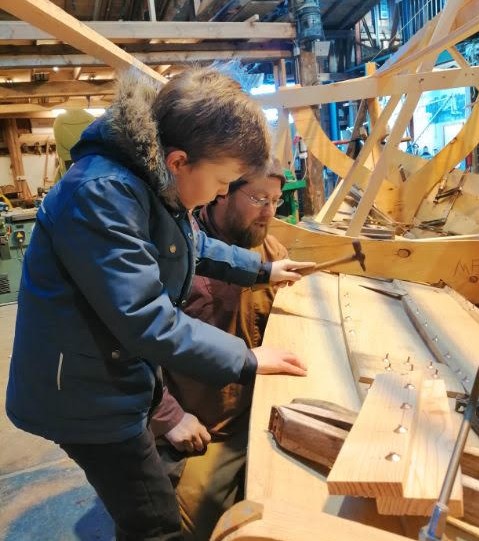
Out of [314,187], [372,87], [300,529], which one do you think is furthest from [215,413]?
[314,187]

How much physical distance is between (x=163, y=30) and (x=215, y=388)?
4740 millimetres

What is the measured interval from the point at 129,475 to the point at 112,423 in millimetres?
204

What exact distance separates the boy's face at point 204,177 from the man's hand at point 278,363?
1.51 ft

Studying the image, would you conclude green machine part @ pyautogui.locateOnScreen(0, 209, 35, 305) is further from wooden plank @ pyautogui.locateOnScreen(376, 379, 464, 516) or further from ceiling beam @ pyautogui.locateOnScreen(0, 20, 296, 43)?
wooden plank @ pyautogui.locateOnScreen(376, 379, 464, 516)

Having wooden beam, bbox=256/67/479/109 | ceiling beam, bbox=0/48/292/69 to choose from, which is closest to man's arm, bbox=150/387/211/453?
wooden beam, bbox=256/67/479/109

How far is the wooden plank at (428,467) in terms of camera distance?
689 millimetres

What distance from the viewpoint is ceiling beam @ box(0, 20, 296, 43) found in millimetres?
→ 4668

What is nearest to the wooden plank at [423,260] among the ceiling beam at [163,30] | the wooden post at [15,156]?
the ceiling beam at [163,30]

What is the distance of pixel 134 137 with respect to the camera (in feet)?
3.67

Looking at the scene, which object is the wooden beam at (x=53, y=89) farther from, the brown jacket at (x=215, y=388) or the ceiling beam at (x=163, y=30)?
the brown jacket at (x=215, y=388)

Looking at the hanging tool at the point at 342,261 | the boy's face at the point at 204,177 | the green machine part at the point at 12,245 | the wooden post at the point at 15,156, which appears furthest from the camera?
the wooden post at the point at 15,156

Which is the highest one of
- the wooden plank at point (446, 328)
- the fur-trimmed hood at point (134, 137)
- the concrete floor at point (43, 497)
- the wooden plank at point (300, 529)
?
the fur-trimmed hood at point (134, 137)

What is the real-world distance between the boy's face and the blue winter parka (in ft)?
0.18

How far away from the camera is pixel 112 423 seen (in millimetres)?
1301
